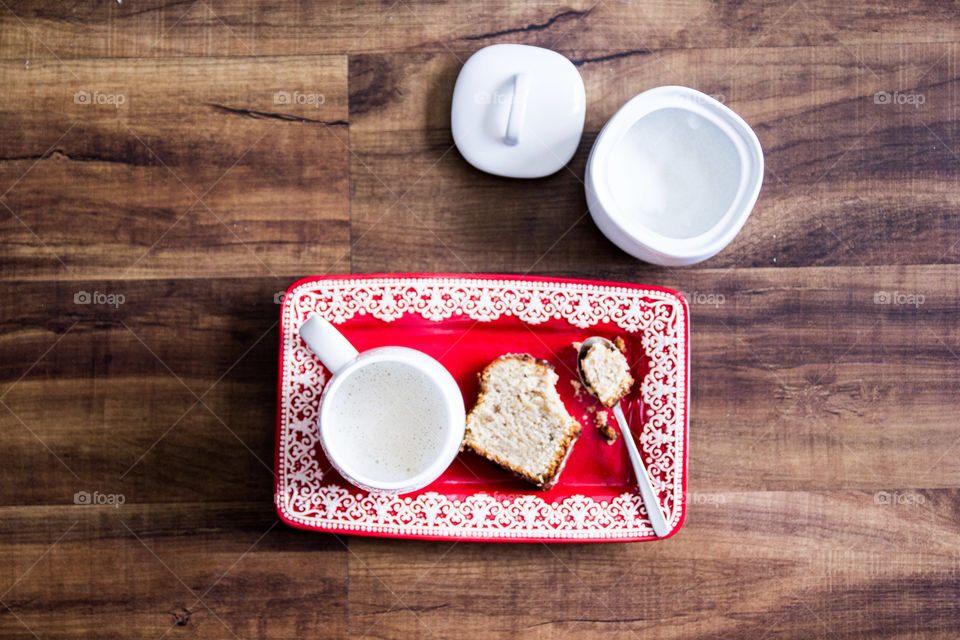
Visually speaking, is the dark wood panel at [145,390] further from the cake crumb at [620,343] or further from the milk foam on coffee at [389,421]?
the cake crumb at [620,343]

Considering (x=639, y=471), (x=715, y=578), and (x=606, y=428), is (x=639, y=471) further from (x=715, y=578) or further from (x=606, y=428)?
(x=715, y=578)

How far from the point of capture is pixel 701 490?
824 mm

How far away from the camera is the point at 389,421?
66 cm

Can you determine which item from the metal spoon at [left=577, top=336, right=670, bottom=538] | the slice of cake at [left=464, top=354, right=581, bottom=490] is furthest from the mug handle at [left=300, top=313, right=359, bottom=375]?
the metal spoon at [left=577, top=336, right=670, bottom=538]

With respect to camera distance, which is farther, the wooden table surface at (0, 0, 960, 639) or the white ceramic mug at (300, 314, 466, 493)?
the wooden table surface at (0, 0, 960, 639)

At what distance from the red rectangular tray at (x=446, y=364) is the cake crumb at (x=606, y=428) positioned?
2 centimetres

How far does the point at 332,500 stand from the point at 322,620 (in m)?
0.20

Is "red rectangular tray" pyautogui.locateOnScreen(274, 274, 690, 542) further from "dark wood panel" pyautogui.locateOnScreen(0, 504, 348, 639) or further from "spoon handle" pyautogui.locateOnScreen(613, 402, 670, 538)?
"dark wood panel" pyautogui.locateOnScreen(0, 504, 348, 639)

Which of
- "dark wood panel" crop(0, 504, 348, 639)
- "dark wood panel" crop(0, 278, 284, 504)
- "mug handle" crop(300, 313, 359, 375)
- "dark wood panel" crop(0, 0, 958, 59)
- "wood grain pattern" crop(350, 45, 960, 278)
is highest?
"dark wood panel" crop(0, 0, 958, 59)

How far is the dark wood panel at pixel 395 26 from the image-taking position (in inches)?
32.6

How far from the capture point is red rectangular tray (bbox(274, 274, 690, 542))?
2.39 ft

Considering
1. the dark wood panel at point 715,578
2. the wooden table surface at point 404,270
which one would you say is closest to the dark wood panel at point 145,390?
the wooden table surface at point 404,270

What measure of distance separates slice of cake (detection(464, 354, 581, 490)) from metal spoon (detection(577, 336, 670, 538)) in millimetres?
49

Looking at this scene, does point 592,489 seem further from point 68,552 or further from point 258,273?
point 68,552
